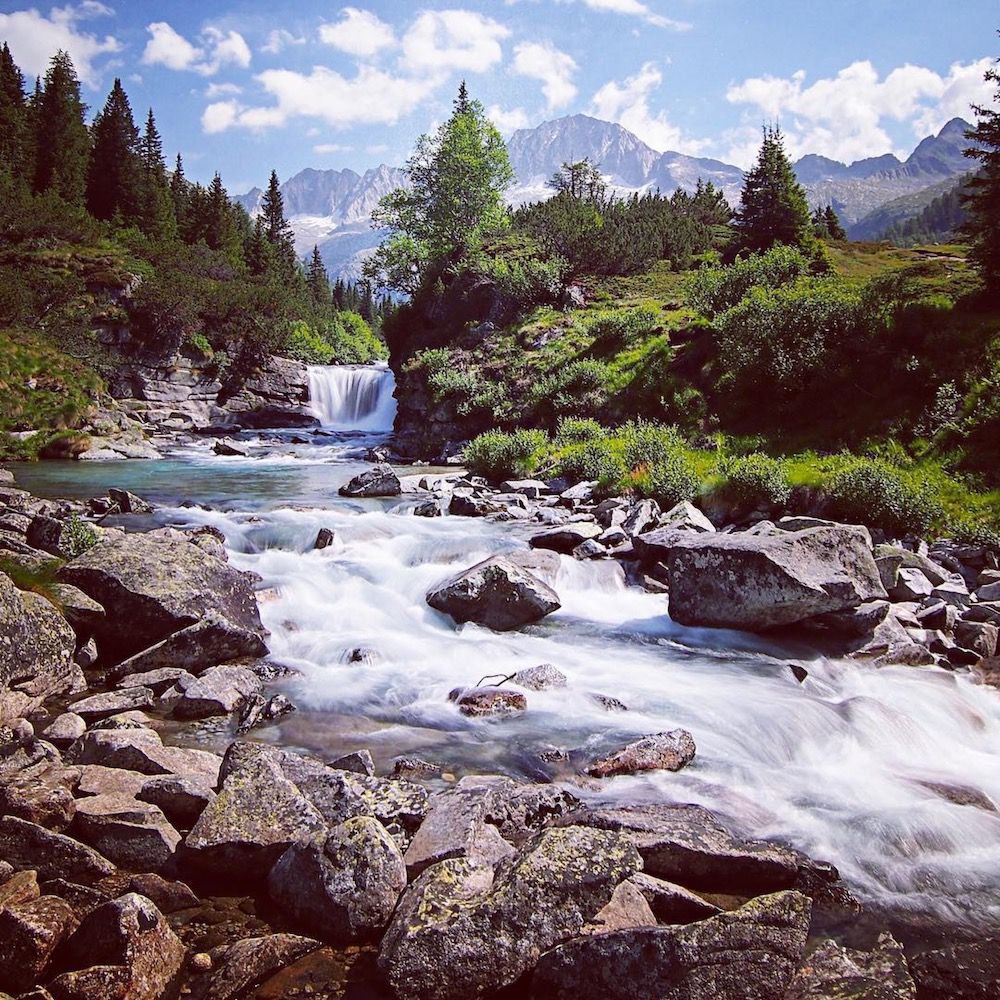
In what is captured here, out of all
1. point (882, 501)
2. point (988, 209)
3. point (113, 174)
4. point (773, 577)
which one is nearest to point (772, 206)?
point (988, 209)

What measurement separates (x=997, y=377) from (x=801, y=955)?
A: 58.3ft

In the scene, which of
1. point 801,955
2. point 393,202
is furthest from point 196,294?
point 801,955

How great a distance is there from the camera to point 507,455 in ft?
78.0

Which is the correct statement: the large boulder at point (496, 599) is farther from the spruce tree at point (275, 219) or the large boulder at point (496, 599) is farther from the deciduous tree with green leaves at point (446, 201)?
the spruce tree at point (275, 219)

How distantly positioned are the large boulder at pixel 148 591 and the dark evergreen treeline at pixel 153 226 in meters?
35.0

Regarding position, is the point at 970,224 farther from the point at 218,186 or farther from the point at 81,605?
the point at 218,186

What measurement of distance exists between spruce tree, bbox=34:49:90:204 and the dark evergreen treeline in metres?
0.15

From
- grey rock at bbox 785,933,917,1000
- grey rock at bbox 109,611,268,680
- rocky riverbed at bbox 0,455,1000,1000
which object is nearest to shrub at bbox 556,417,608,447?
rocky riverbed at bbox 0,455,1000,1000

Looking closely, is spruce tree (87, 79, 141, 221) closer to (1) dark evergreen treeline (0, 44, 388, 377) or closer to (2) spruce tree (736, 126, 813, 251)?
(1) dark evergreen treeline (0, 44, 388, 377)

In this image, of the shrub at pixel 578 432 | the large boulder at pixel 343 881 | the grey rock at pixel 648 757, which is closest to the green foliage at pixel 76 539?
the large boulder at pixel 343 881

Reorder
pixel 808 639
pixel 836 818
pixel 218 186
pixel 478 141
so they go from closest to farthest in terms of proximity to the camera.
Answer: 1. pixel 836 818
2. pixel 808 639
3. pixel 478 141
4. pixel 218 186

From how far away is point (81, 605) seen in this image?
862 centimetres

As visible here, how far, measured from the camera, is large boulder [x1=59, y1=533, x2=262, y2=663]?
29.2 feet

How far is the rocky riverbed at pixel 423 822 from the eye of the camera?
3.78m
